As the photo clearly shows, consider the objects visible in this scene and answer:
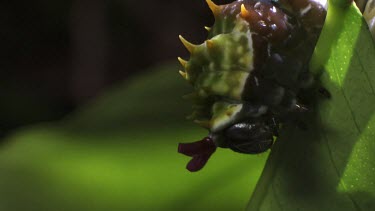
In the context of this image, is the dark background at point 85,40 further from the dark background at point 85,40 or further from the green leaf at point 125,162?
the green leaf at point 125,162

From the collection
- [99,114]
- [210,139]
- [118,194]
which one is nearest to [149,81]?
[99,114]

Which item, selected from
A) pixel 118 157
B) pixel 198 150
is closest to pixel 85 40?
pixel 118 157

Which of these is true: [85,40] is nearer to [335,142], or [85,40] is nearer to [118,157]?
[118,157]

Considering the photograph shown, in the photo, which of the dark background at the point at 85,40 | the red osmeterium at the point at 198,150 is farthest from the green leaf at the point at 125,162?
the dark background at the point at 85,40

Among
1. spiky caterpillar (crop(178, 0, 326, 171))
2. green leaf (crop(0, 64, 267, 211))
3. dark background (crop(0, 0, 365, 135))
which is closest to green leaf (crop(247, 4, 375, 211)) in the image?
spiky caterpillar (crop(178, 0, 326, 171))

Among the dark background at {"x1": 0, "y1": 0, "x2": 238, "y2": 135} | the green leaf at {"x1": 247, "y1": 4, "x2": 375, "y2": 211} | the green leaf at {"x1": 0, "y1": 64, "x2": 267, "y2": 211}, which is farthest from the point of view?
the dark background at {"x1": 0, "y1": 0, "x2": 238, "y2": 135}

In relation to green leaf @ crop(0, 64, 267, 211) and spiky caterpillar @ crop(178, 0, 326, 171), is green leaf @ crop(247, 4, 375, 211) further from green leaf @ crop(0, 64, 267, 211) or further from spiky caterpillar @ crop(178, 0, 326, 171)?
green leaf @ crop(0, 64, 267, 211)

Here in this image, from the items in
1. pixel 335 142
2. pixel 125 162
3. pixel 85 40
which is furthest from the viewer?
pixel 85 40
